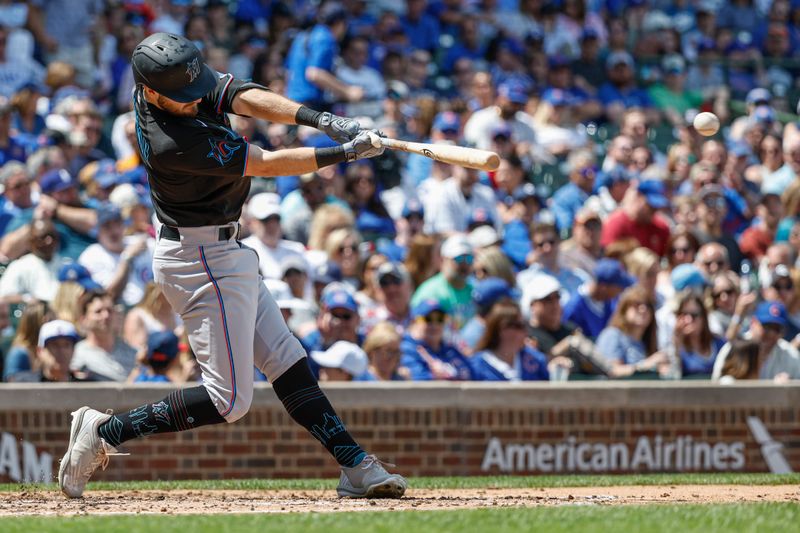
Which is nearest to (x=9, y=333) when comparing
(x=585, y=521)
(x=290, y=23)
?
(x=585, y=521)

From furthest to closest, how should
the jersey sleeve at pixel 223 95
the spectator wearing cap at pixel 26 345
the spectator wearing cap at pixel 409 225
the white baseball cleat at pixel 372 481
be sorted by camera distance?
the spectator wearing cap at pixel 409 225, the spectator wearing cap at pixel 26 345, the white baseball cleat at pixel 372 481, the jersey sleeve at pixel 223 95

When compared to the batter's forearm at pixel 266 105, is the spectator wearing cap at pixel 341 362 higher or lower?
lower

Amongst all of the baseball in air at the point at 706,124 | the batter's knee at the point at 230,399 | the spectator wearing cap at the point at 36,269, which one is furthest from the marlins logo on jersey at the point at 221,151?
the spectator wearing cap at the point at 36,269

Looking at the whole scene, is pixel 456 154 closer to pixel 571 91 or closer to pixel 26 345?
pixel 26 345

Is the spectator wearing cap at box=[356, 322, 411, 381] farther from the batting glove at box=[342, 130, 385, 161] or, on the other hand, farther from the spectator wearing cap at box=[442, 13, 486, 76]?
the spectator wearing cap at box=[442, 13, 486, 76]

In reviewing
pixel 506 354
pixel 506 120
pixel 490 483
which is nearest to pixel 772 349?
pixel 506 354

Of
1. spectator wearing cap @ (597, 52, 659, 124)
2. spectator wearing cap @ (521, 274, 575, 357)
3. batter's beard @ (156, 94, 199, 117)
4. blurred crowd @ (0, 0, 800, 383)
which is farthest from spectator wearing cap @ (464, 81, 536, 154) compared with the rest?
batter's beard @ (156, 94, 199, 117)

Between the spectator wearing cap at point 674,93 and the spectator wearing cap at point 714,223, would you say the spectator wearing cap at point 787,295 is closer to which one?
the spectator wearing cap at point 714,223
